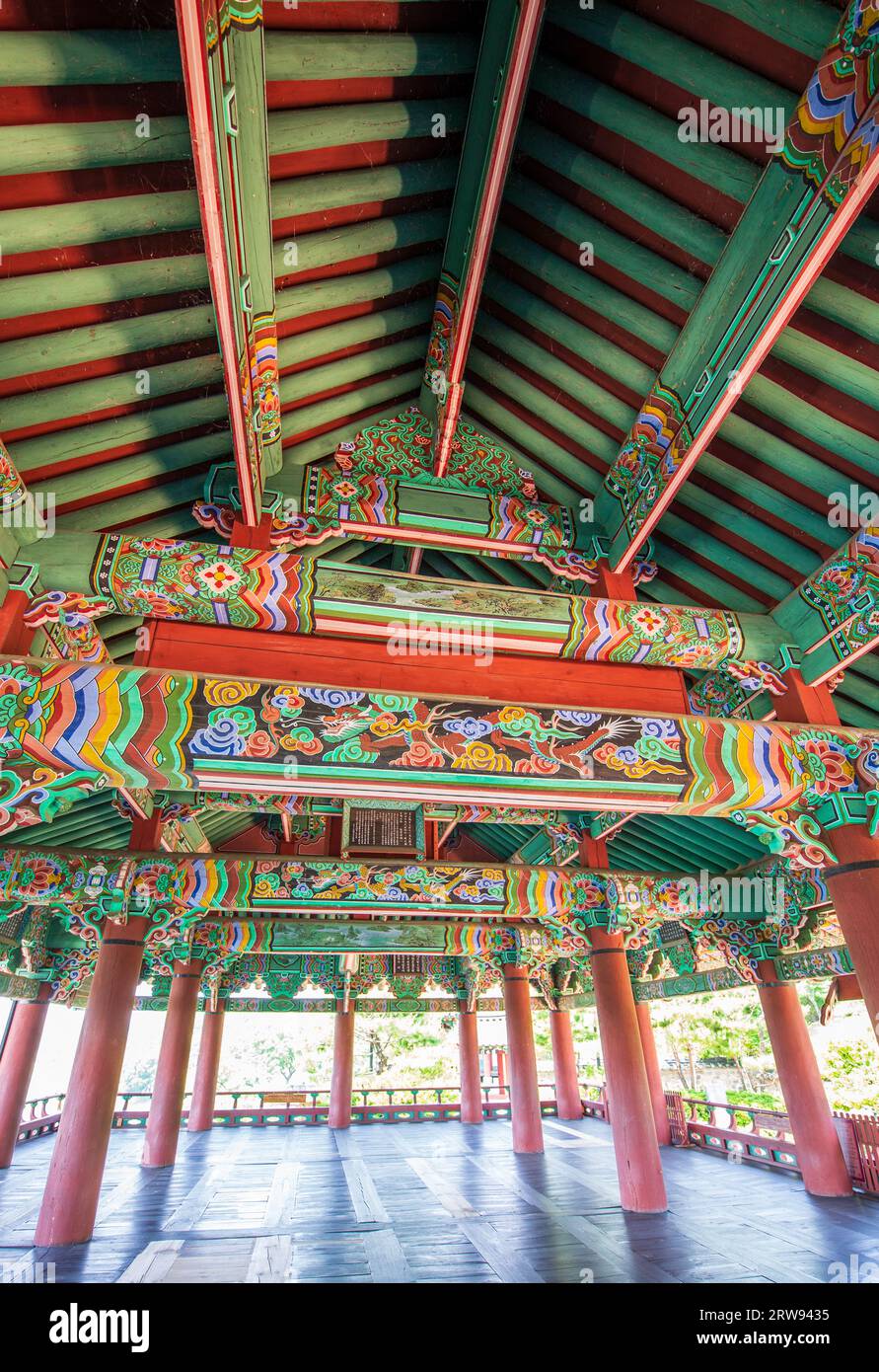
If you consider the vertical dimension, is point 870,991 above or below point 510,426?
below

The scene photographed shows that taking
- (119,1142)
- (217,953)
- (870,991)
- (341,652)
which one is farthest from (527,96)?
(119,1142)

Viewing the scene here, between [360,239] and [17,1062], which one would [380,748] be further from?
[17,1062]

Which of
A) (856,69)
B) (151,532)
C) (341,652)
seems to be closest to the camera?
(856,69)

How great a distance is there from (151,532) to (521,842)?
10.2 m

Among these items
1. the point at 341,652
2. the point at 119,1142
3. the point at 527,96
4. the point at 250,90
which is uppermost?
the point at 527,96

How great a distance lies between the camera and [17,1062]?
1373cm

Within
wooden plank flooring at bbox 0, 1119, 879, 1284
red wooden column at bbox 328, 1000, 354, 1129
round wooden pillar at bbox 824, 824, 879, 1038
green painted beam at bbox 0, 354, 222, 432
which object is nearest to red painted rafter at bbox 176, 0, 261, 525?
green painted beam at bbox 0, 354, 222, 432

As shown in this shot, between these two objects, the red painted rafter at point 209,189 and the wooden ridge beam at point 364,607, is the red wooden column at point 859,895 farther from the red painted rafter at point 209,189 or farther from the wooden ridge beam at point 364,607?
the red painted rafter at point 209,189

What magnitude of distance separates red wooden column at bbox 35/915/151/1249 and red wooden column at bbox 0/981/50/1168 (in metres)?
7.55

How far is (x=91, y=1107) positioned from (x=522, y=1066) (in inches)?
379

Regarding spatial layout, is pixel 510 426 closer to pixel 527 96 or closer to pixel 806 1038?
pixel 527 96

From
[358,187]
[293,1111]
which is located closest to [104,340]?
[358,187]

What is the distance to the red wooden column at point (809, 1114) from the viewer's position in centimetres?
976

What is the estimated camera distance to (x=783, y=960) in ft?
35.6
